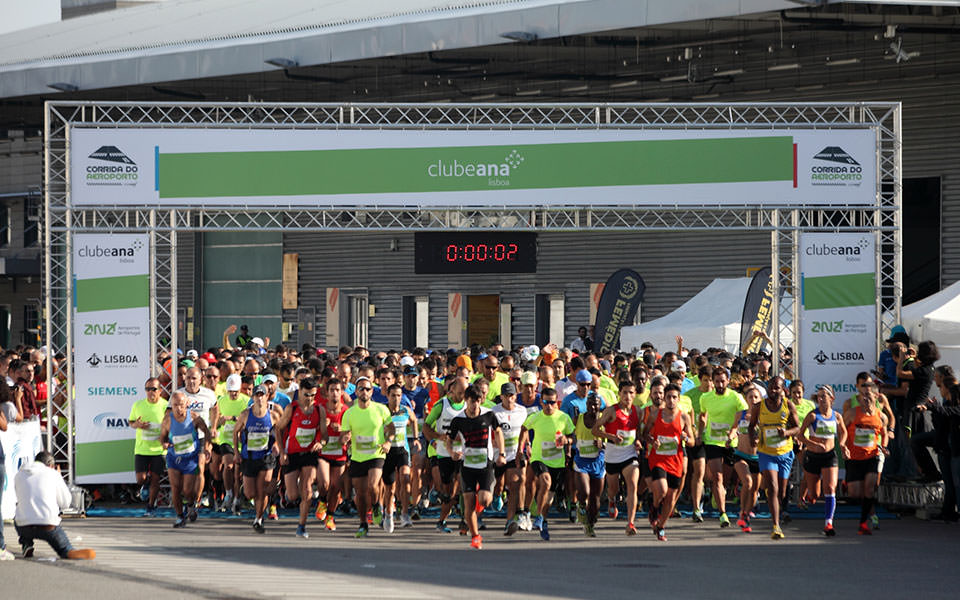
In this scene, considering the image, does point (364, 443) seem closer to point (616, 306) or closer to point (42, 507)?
point (42, 507)

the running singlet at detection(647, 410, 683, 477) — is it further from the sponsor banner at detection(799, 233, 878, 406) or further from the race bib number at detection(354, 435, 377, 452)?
the sponsor banner at detection(799, 233, 878, 406)

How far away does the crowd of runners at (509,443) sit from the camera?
14.7 meters

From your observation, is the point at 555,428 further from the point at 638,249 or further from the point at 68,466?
→ the point at 638,249

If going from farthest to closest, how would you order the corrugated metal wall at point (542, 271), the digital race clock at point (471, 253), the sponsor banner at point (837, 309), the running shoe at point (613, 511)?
1. the corrugated metal wall at point (542, 271)
2. the digital race clock at point (471, 253)
3. the sponsor banner at point (837, 309)
4. the running shoe at point (613, 511)

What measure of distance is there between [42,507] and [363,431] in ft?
11.8

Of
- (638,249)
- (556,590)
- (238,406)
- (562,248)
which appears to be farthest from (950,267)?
(556,590)

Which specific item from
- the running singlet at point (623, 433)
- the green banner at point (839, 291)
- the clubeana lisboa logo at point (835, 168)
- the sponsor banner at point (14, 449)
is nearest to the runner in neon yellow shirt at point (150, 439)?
the sponsor banner at point (14, 449)

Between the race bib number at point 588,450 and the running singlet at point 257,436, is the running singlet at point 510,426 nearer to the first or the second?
the race bib number at point 588,450

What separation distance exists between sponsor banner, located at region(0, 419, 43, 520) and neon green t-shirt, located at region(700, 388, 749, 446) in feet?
25.1

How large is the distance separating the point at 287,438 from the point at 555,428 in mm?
3005

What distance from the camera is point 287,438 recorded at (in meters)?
15.1

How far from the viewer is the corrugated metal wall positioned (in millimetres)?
33188

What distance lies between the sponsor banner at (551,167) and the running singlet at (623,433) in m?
4.01

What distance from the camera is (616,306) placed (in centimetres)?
2741
